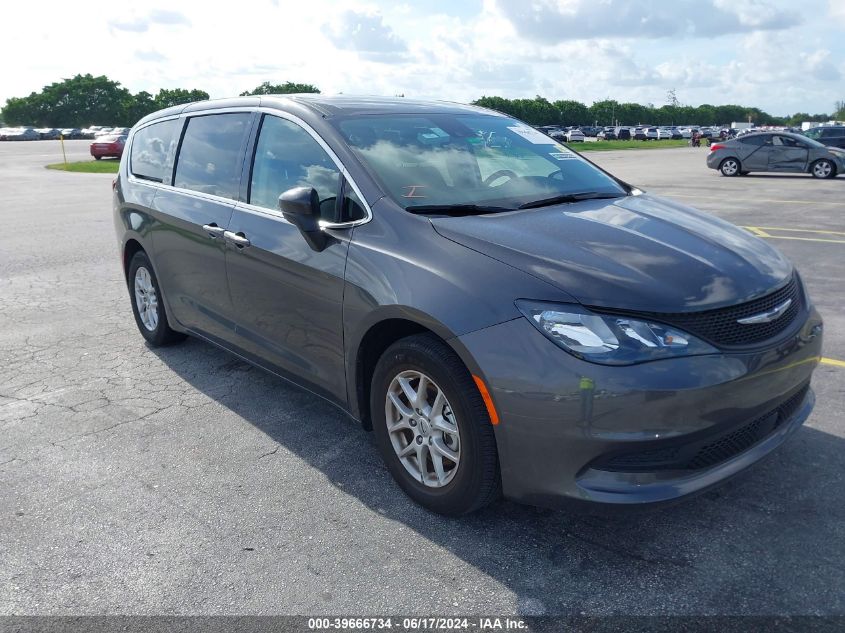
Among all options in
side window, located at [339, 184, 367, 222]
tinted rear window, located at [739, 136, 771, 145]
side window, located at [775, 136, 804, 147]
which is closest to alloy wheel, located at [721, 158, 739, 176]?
tinted rear window, located at [739, 136, 771, 145]

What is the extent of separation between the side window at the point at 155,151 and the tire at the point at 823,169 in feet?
68.9

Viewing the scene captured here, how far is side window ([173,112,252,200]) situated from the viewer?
438cm

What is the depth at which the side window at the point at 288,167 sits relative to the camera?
3.70m

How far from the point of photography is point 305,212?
11.3 feet

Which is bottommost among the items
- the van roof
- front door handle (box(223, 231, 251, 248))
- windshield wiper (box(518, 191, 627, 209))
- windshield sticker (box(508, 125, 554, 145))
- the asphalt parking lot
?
the asphalt parking lot

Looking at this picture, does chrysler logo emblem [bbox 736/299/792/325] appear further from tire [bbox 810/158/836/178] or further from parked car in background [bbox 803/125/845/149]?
parked car in background [bbox 803/125/845/149]

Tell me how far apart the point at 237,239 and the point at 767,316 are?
270 cm

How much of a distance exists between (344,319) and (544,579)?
1430mm

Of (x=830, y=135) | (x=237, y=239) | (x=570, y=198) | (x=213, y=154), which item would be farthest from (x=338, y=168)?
(x=830, y=135)

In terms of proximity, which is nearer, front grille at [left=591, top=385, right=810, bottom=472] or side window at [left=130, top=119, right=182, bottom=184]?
front grille at [left=591, top=385, right=810, bottom=472]

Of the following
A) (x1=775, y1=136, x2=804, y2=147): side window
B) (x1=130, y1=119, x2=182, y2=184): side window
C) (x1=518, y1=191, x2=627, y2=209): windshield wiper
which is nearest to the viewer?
(x1=518, y1=191, x2=627, y2=209): windshield wiper

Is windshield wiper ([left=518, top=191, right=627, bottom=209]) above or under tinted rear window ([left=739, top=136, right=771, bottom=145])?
above

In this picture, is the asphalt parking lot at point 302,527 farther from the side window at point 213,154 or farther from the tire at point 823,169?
the tire at point 823,169

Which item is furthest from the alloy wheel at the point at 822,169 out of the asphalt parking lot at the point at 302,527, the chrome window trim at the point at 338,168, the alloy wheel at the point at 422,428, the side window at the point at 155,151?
the alloy wheel at the point at 422,428
